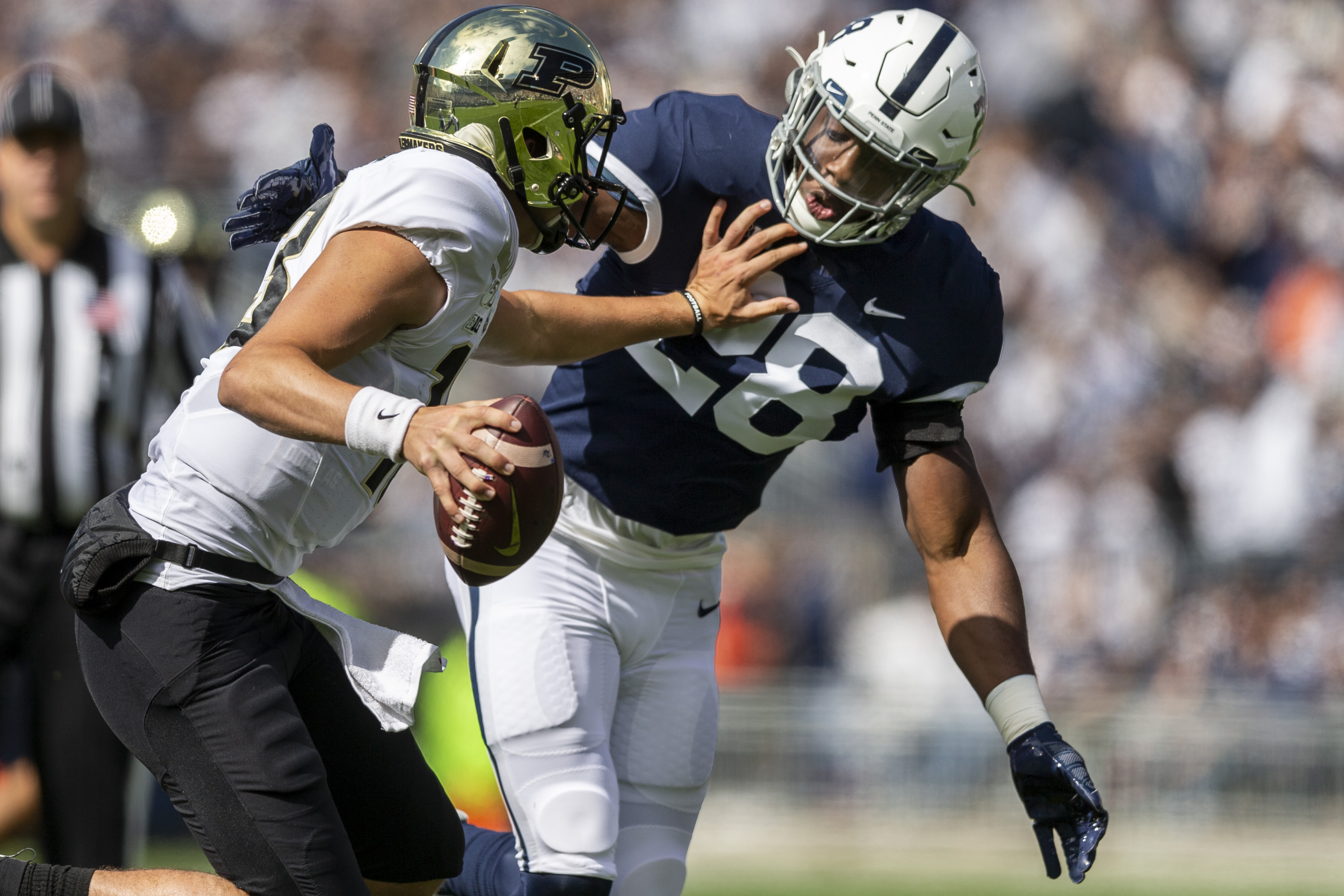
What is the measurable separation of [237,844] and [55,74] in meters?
2.74

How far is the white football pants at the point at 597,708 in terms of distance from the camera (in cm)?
306

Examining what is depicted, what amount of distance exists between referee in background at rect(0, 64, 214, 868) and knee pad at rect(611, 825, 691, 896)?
1.41 m

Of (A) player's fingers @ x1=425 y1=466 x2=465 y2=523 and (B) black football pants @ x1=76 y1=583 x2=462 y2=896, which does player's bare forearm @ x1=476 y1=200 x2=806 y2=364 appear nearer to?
(B) black football pants @ x1=76 y1=583 x2=462 y2=896

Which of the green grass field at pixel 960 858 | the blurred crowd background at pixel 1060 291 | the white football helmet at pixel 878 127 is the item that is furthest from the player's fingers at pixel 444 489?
the blurred crowd background at pixel 1060 291

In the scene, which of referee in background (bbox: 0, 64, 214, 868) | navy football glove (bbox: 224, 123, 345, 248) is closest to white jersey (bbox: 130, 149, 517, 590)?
navy football glove (bbox: 224, 123, 345, 248)

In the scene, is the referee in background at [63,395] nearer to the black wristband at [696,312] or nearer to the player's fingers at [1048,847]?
the black wristband at [696,312]

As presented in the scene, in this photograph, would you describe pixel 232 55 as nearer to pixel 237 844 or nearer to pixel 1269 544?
pixel 1269 544

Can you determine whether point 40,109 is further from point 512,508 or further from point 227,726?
point 512,508

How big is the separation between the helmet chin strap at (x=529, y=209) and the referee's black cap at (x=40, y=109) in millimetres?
1867

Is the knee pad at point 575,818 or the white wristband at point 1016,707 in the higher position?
the white wristband at point 1016,707

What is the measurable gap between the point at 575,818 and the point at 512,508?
1.10 metres

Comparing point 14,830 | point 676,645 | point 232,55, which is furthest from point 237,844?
point 232,55

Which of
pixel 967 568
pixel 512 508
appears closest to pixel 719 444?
pixel 967 568

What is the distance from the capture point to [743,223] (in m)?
3.11
